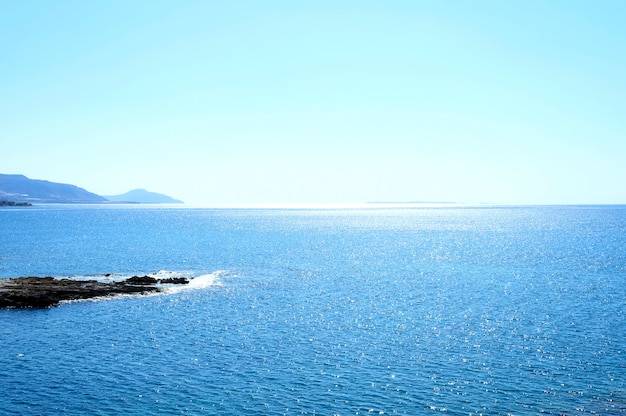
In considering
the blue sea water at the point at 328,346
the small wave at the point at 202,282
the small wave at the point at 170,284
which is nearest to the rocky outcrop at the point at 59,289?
the small wave at the point at 170,284

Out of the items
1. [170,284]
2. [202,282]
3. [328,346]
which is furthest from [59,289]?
[328,346]

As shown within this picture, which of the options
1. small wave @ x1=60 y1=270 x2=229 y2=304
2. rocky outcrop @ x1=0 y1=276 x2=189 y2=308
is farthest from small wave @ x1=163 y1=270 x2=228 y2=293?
rocky outcrop @ x1=0 y1=276 x2=189 y2=308

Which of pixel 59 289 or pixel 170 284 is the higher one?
pixel 59 289

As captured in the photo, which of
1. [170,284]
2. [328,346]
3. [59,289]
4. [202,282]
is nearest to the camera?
[328,346]

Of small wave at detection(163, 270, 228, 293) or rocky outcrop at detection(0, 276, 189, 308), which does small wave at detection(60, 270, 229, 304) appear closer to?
small wave at detection(163, 270, 228, 293)

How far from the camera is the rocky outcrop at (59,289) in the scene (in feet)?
238

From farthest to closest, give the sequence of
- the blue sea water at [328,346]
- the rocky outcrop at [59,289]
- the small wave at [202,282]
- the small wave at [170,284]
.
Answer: the small wave at [202,282] < the small wave at [170,284] < the rocky outcrop at [59,289] < the blue sea water at [328,346]

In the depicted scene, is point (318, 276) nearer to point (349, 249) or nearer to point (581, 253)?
point (349, 249)

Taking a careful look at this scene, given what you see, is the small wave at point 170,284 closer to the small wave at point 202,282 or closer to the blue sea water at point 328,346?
the small wave at point 202,282

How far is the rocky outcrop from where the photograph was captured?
7262 centimetres

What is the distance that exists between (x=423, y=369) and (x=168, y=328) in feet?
104

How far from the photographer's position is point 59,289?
80.2 metres

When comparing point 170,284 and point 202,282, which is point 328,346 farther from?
point 202,282

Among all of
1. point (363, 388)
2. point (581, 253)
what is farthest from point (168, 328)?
point (581, 253)
